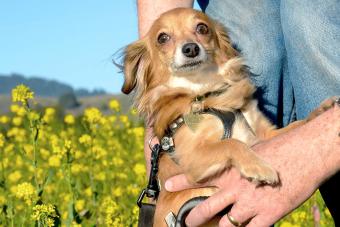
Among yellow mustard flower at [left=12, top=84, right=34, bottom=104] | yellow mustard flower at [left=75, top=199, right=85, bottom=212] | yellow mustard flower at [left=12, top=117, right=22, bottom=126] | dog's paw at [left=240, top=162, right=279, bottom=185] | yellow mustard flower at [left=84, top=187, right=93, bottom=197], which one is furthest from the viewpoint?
yellow mustard flower at [left=12, top=117, right=22, bottom=126]

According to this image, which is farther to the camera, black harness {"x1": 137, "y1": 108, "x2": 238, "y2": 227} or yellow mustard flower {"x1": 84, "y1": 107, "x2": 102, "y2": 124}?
yellow mustard flower {"x1": 84, "y1": 107, "x2": 102, "y2": 124}

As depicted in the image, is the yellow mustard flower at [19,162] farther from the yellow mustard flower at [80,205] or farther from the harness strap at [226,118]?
the harness strap at [226,118]

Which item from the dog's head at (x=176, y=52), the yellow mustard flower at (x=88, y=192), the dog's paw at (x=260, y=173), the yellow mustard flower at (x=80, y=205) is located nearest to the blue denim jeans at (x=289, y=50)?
the dog's head at (x=176, y=52)

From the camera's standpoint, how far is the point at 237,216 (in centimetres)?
303

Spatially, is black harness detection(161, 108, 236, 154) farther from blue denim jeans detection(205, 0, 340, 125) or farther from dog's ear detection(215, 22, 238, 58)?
dog's ear detection(215, 22, 238, 58)

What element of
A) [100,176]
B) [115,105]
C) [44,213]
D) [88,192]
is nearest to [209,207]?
[44,213]

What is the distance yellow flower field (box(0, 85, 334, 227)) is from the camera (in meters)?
4.18

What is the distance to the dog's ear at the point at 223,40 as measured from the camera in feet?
13.2

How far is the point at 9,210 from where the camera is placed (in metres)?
4.03

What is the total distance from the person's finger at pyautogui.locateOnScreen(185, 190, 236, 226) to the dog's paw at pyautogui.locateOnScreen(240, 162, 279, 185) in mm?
105

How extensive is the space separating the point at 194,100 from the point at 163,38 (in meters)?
0.56

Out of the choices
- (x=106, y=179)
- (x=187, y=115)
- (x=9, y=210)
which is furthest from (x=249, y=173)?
(x=106, y=179)

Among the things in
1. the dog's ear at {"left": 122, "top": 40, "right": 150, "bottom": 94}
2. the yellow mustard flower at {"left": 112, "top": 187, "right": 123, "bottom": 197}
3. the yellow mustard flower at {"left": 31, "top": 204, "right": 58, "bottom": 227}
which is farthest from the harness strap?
the yellow mustard flower at {"left": 112, "top": 187, "right": 123, "bottom": 197}

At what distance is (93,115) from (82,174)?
4.62 ft
